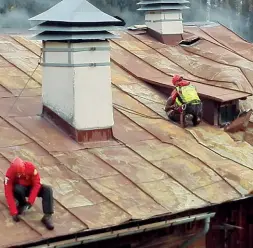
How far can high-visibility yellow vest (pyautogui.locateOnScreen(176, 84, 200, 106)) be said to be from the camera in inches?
510

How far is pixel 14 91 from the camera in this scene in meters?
12.4

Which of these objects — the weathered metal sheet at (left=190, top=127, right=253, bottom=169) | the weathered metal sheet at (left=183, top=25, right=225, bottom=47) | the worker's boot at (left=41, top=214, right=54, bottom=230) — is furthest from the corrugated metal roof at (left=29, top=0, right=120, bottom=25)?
the weathered metal sheet at (left=183, top=25, right=225, bottom=47)

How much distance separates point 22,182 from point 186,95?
4.81 meters

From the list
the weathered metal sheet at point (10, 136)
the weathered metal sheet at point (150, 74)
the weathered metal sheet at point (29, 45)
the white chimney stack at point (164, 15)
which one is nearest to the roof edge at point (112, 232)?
the weathered metal sheet at point (10, 136)

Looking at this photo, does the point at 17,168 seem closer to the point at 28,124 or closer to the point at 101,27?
the point at 28,124

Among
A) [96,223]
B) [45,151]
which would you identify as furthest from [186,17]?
[96,223]

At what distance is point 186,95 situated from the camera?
1297 centimetres

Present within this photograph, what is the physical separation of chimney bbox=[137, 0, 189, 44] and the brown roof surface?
2106 mm

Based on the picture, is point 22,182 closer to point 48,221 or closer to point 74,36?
point 48,221

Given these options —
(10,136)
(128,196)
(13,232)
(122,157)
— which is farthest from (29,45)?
(13,232)

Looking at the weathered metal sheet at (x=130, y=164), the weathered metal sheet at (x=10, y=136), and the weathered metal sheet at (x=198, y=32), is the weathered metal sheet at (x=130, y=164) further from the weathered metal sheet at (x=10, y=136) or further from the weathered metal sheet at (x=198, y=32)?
the weathered metal sheet at (x=198, y=32)

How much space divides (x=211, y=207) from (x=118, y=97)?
10.4 feet

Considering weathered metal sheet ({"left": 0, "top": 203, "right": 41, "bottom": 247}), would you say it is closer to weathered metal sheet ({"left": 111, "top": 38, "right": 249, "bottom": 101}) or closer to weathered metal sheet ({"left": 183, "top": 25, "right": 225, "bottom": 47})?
weathered metal sheet ({"left": 111, "top": 38, "right": 249, "bottom": 101})

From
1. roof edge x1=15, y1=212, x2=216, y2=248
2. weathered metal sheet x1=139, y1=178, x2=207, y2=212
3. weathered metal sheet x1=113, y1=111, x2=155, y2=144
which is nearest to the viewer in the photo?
roof edge x1=15, y1=212, x2=216, y2=248
